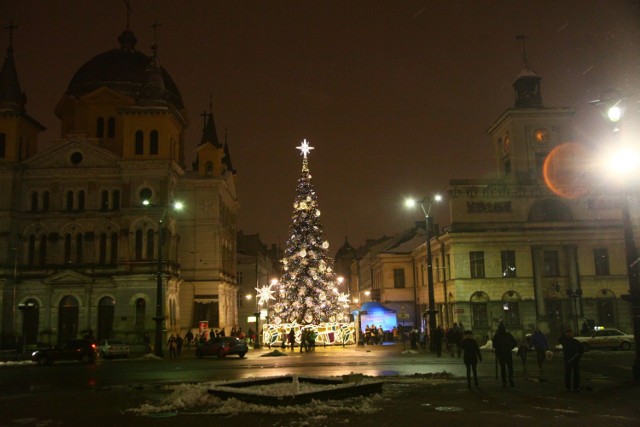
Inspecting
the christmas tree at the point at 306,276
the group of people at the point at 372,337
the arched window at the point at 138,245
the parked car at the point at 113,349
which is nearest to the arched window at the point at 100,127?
the arched window at the point at 138,245

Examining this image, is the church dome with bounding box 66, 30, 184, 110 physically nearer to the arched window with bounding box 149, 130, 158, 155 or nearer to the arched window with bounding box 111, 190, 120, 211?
the arched window with bounding box 149, 130, 158, 155

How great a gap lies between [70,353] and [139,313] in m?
16.6

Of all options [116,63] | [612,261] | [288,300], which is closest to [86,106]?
[116,63]

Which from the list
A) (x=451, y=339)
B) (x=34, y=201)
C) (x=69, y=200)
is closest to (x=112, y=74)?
(x=69, y=200)

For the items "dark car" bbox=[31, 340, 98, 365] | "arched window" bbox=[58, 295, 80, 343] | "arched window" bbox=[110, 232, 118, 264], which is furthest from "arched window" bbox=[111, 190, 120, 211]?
"dark car" bbox=[31, 340, 98, 365]

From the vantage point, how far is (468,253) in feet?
165

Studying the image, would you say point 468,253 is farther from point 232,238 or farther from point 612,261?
point 232,238

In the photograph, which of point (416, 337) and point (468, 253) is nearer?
point (416, 337)

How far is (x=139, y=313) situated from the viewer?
52.3 meters

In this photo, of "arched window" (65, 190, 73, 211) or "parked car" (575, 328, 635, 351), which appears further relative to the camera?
"arched window" (65, 190, 73, 211)

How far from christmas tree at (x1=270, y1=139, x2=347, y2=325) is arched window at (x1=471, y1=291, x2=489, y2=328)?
10.3 m

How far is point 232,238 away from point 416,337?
3802 cm

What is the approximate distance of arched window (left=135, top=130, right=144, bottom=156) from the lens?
183ft

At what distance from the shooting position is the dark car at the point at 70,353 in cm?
3569
